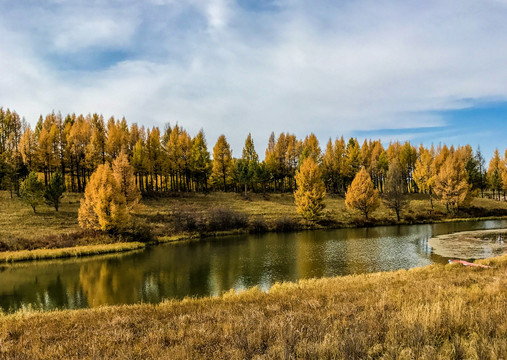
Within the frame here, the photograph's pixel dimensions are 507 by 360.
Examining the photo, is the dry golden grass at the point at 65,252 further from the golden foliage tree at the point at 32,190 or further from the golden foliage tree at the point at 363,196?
the golden foliage tree at the point at 363,196

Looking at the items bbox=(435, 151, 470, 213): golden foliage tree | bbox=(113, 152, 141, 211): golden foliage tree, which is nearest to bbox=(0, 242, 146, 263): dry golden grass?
bbox=(113, 152, 141, 211): golden foliage tree

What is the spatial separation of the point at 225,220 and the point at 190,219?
557 centimetres

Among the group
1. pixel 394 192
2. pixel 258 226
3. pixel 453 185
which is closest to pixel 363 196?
pixel 394 192

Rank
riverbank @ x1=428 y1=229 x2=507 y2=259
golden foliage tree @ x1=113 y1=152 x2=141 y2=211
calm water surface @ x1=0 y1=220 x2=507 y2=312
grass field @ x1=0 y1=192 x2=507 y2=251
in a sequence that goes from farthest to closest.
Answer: golden foliage tree @ x1=113 y1=152 x2=141 y2=211 < grass field @ x1=0 y1=192 x2=507 y2=251 < riverbank @ x1=428 y1=229 x2=507 y2=259 < calm water surface @ x1=0 y1=220 x2=507 y2=312

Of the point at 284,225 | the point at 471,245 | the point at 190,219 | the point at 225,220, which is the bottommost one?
the point at 471,245

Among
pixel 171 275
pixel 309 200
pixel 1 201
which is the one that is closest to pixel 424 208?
pixel 309 200

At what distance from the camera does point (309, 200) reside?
5344 cm

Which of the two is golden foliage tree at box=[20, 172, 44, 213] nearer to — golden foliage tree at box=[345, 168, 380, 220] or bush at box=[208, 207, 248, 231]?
bush at box=[208, 207, 248, 231]

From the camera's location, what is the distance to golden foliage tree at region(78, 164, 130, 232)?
36938 mm

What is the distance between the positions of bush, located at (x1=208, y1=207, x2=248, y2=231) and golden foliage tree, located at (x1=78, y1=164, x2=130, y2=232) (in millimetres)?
14199

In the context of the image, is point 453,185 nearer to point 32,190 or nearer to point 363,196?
point 363,196

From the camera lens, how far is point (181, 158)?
70.1 meters

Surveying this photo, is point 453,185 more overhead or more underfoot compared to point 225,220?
more overhead

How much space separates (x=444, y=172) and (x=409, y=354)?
69.8 metres
